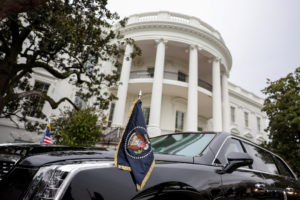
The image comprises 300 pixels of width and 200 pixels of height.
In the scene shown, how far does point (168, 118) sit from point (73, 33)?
11.9m

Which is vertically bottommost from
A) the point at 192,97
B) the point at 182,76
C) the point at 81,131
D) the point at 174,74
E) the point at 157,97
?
the point at 81,131

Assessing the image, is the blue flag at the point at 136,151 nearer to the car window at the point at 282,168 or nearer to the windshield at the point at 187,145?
the windshield at the point at 187,145

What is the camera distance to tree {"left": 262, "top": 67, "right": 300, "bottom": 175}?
12.0 meters

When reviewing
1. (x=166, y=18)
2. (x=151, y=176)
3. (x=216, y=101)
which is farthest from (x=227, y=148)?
(x=166, y=18)

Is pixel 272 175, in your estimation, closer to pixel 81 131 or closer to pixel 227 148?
pixel 227 148

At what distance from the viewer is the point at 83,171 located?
1059mm

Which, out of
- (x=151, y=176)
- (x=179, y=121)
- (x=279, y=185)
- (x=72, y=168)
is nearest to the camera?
(x=72, y=168)

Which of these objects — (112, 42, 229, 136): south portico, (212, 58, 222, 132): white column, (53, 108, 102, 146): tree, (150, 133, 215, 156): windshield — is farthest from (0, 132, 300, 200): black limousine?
(212, 58, 222, 132): white column

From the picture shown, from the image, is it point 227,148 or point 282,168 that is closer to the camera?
point 227,148

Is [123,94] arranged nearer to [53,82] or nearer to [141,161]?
[53,82]

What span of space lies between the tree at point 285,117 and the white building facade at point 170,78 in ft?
11.6

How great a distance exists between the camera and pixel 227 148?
228 cm

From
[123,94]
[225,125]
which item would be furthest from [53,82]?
[225,125]

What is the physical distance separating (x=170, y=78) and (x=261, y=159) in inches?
565
